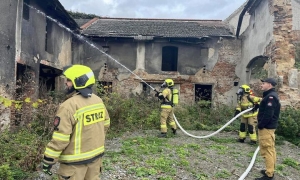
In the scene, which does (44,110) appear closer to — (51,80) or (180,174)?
(180,174)

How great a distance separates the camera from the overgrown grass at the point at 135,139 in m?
5.00

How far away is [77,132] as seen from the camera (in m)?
3.26

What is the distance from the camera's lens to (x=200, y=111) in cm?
1298

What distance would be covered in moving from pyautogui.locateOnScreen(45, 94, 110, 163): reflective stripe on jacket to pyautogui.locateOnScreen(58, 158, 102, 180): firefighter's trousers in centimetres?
9

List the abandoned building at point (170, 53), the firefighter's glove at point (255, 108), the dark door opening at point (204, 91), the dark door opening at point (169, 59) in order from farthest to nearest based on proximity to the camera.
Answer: the dark door opening at point (169, 59) < the dark door opening at point (204, 91) < the abandoned building at point (170, 53) < the firefighter's glove at point (255, 108)

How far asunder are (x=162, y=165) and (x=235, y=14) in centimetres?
1739

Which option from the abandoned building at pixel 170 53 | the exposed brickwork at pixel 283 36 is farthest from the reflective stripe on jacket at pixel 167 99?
the exposed brickwork at pixel 283 36

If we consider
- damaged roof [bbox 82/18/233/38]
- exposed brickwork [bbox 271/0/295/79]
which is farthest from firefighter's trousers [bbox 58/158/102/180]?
damaged roof [bbox 82/18/233/38]

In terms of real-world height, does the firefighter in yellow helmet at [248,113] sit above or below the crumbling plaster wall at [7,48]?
below

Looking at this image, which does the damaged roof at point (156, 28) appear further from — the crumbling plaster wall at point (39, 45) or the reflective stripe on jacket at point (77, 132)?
the reflective stripe on jacket at point (77, 132)

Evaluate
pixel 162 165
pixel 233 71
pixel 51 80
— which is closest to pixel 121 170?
pixel 162 165

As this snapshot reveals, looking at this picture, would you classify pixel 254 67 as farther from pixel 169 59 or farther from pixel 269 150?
pixel 269 150

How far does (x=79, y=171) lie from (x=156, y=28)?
14.6m

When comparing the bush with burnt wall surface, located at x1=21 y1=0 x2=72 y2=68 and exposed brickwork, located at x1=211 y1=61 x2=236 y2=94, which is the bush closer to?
exposed brickwork, located at x1=211 y1=61 x2=236 y2=94
